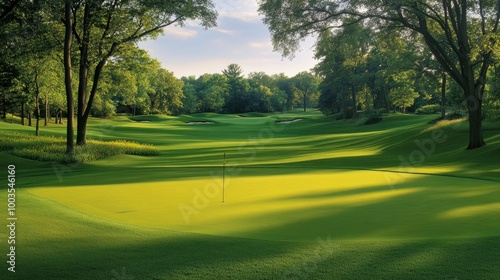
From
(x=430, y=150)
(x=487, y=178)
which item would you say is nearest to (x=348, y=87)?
(x=430, y=150)

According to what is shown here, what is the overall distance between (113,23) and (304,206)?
68.8ft

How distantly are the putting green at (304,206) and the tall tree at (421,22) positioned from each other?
10939 millimetres

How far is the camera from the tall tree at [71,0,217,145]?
23.9 metres

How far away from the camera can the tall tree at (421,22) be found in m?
21.6

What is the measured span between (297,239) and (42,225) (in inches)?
160

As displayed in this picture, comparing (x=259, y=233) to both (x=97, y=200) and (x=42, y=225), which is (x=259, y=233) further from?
(x=97, y=200)

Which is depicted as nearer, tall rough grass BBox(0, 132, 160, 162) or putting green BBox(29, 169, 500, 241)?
putting green BBox(29, 169, 500, 241)

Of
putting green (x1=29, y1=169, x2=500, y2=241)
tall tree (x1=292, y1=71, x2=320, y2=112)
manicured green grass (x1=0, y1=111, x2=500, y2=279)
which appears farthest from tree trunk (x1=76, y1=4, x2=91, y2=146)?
tall tree (x1=292, y1=71, x2=320, y2=112)

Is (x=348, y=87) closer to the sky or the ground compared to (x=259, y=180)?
closer to the sky

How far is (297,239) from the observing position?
6.05 meters

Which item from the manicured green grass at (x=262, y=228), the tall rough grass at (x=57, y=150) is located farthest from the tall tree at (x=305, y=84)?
the manicured green grass at (x=262, y=228)

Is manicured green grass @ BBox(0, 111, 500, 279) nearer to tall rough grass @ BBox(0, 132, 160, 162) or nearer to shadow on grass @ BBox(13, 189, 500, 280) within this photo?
shadow on grass @ BBox(13, 189, 500, 280)

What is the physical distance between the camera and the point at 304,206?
849 cm

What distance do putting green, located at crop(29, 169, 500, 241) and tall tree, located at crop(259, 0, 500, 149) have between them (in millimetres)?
10939
